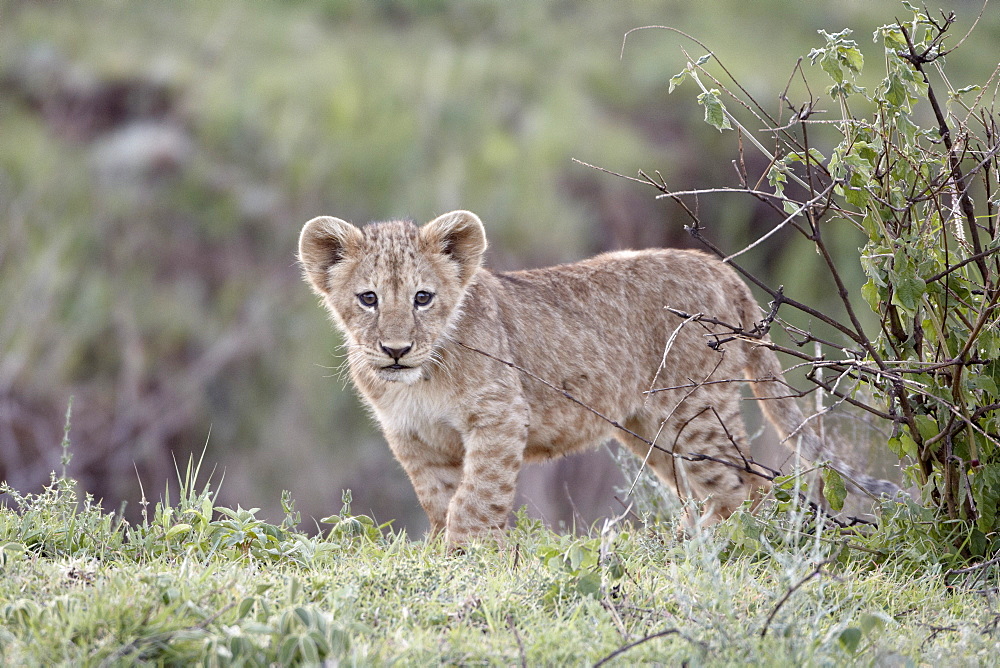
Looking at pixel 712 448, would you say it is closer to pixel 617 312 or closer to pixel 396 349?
pixel 617 312

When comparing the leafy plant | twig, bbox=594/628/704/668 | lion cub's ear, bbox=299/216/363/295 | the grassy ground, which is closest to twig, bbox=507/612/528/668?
the grassy ground

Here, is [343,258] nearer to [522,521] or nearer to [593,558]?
[522,521]

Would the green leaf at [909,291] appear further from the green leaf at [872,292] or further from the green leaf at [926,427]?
the green leaf at [926,427]

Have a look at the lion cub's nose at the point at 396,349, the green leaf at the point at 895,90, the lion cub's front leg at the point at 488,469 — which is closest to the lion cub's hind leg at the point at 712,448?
the lion cub's front leg at the point at 488,469

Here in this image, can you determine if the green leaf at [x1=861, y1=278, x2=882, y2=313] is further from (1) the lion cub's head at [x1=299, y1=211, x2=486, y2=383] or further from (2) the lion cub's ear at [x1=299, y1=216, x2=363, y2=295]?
(2) the lion cub's ear at [x1=299, y1=216, x2=363, y2=295]

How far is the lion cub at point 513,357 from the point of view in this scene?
535cm

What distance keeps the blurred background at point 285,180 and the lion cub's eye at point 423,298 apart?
6.09 m

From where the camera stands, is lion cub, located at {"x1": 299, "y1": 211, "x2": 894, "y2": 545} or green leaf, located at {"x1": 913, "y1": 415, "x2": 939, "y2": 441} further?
lion cub, located at {"x1": 299, "y1": 211, "x2": 894, "y2": 545}

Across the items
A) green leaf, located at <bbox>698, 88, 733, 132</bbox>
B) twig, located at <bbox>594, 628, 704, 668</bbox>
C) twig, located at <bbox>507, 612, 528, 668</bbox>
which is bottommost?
twig, located at <bbox>507, 612, 528, 668</bbox>

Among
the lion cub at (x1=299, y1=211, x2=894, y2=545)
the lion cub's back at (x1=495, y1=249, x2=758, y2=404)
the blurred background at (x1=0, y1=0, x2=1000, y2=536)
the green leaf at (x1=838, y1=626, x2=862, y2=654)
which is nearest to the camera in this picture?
the green leaf at (x1=838, y1=626, x2=862, y2=654)

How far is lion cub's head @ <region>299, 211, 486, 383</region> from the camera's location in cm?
524

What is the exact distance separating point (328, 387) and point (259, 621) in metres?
10.2

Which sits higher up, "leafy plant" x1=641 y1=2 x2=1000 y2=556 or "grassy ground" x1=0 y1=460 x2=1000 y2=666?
"leafy plant" x1=641 y1=2 x2=1000 y2=556

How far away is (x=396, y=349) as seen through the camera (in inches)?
203
